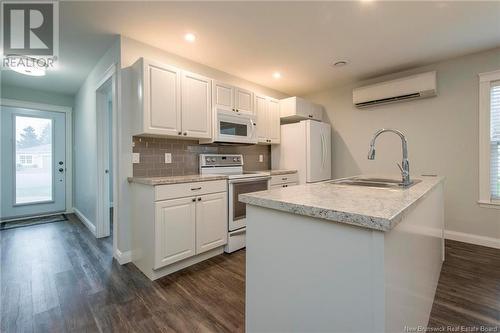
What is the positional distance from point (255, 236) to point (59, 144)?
5.14 metres

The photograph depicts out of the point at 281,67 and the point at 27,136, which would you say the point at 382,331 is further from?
the point at 27,136

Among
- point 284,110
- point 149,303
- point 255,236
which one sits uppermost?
point 284,110

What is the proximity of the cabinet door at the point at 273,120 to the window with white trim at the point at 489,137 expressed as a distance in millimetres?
2604

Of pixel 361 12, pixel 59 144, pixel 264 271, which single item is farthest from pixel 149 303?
pixel 59 144

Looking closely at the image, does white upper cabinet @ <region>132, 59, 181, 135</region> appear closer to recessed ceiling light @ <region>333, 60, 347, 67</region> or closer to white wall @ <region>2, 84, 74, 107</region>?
recessed ceiling light @ <region>333, 60, 347, 67</region>

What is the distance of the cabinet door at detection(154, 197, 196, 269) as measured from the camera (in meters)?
2.12

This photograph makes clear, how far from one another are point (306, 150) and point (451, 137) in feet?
6.17

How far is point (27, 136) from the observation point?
168 inches

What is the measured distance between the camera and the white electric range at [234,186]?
2746 mm

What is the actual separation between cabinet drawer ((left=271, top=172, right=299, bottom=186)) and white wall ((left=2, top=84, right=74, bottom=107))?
4.42 metres

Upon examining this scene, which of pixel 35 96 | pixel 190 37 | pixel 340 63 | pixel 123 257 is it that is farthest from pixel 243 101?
pixel 35 96

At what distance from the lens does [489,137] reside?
9.20ft

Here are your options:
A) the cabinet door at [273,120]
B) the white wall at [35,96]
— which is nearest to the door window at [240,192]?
the cabinet door at [273,120]

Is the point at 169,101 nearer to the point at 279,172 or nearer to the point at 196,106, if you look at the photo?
the point at 196,106
